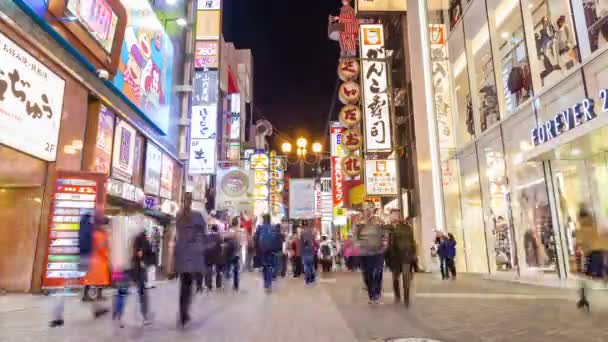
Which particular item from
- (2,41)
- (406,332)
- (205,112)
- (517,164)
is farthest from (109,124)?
(517,164)

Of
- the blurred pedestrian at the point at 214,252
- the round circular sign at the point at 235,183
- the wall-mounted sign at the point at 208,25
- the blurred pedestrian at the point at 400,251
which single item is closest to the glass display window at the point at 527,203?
the blurred pedestrian at the point at 400,251

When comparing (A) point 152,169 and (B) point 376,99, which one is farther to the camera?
(B) point 376,99

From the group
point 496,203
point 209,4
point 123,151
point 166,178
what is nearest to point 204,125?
point 166,178

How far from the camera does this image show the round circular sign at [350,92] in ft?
73.3

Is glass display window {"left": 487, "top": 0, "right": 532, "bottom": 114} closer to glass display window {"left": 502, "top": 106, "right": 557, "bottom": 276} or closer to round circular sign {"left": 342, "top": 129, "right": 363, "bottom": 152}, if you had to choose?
glass display window {"left": 502, "top": 106, "right": 557, "bottom": 276}

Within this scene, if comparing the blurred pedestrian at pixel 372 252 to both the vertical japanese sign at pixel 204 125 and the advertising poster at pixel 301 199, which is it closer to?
the vertical japanese sign at pixel 204 125

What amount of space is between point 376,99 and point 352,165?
14.8 feet

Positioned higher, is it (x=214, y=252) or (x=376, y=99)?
(x=376, y=99)

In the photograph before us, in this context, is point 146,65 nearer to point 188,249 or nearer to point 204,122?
point 204,122

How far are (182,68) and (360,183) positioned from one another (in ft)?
47.5

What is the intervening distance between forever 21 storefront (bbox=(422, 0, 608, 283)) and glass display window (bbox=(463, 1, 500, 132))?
4cm

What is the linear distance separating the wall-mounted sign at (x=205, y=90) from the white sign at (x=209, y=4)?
157 inches

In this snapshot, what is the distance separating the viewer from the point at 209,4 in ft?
74.1

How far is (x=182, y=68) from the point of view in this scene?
22297 millimetres
